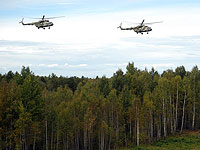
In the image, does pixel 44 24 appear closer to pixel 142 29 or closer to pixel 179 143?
pixel 142 29

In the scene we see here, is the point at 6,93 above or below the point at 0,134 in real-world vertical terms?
above

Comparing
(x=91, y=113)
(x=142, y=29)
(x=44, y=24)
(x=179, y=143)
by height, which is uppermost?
(x=142, y=29)

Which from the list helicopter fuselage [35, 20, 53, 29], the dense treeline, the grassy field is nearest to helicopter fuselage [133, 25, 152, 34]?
the dense treeline

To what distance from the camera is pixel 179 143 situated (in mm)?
55594

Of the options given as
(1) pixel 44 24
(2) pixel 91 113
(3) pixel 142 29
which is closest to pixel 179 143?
(2) pixel 91 113

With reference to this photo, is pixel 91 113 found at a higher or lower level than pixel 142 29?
lower

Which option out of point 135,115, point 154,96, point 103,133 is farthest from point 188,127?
point 103,133

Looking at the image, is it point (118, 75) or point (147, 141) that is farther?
point (118, 75)

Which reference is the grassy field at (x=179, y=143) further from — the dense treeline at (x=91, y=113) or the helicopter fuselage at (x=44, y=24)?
the helicopter fuselage at (x=44, y=24)

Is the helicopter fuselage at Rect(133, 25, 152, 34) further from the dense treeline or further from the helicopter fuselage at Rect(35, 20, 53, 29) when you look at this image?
the helicopter fuselage at Rect(35, 20, 53, 29)

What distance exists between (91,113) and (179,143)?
1853 centimetres

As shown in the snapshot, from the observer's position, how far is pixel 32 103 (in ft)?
125

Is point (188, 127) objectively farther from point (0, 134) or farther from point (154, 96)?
point (0, 134)

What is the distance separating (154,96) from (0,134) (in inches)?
1317
